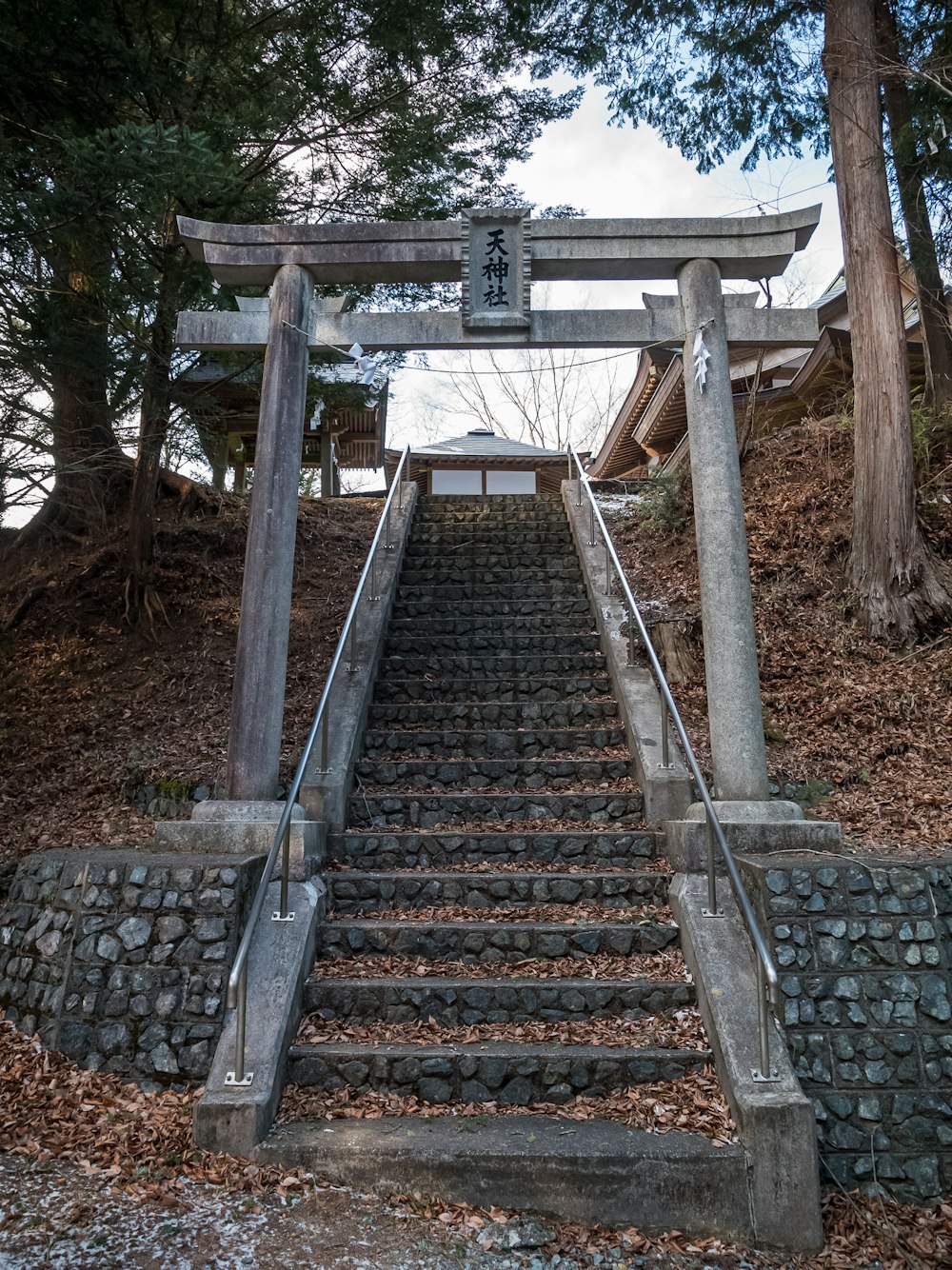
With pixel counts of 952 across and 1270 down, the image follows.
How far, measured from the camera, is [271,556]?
576 centimetres

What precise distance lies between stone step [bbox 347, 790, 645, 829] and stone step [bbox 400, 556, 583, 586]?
3.84m

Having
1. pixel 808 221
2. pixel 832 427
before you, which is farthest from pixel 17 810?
pixel 832 427

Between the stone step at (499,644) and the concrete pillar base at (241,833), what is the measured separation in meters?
3.12

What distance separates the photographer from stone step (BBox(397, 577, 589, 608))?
924cm

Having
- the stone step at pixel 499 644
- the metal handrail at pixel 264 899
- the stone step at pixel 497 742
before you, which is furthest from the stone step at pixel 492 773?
the stone step at pixel 499 644

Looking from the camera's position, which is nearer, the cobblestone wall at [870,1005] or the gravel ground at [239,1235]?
the gravel ground at [239,1235]

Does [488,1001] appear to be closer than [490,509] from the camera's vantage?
Yes

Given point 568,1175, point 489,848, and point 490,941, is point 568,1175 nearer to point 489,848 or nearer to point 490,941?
point 490,941

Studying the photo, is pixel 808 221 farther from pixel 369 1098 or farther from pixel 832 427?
pixel 369 1098

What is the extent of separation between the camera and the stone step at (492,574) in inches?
380

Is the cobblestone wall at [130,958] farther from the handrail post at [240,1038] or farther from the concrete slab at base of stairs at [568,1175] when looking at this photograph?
the concrete slab at base of stairs at [568,1175]

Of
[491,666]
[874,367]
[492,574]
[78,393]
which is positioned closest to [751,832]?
[491,666]

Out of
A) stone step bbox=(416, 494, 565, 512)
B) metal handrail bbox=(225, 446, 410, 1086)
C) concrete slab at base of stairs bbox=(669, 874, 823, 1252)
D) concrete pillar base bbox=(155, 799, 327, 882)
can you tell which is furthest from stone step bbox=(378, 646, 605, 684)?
stone step bbox=(416, 494, 565, 512)

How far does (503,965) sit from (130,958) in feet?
6.42
